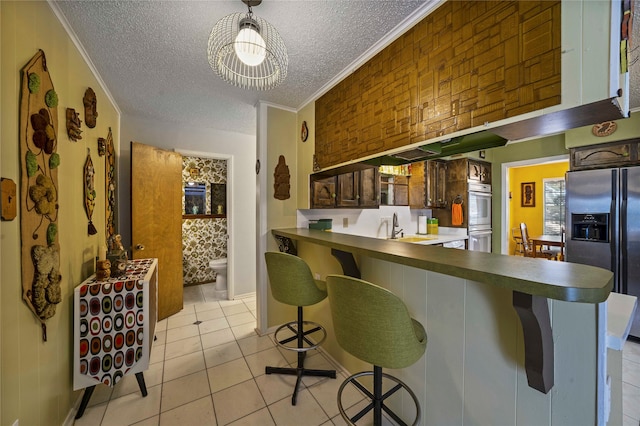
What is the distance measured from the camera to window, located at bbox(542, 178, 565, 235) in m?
5.63

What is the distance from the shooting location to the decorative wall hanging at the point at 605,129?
2.75 metres

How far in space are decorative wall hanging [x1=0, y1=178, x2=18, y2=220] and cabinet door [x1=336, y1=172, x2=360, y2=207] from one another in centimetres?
236

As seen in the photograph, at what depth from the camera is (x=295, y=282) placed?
1720 millimetres

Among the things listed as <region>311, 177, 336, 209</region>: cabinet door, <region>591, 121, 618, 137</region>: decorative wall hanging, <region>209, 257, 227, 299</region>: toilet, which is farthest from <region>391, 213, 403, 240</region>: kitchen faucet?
<region>209, 257, 227, 299</region>: toilet

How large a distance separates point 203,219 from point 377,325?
4.25 meters

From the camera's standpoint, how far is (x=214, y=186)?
15.3ft

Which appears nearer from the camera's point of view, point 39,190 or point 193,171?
point 39,190

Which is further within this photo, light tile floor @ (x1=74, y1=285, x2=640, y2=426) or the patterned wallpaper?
the patterned wallpaper

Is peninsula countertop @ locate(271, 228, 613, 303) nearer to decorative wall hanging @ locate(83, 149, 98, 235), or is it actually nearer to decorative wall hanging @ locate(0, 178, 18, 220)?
decorative wall hanging @ locate(0, 178, 18, 220)

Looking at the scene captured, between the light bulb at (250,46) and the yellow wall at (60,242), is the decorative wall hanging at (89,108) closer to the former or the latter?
the yellow wall at (60,242)

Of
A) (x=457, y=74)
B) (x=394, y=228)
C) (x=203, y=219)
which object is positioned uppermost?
(x=457, y=74)

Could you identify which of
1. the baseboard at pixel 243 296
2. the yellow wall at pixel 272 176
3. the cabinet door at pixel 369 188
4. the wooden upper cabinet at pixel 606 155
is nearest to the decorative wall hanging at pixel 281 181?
the yellow wall at pixel 272 176

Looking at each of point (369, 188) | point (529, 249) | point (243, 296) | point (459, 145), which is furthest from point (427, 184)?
point (243, 296)

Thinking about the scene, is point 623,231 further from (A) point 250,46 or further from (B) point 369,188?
(A) point 250,46
